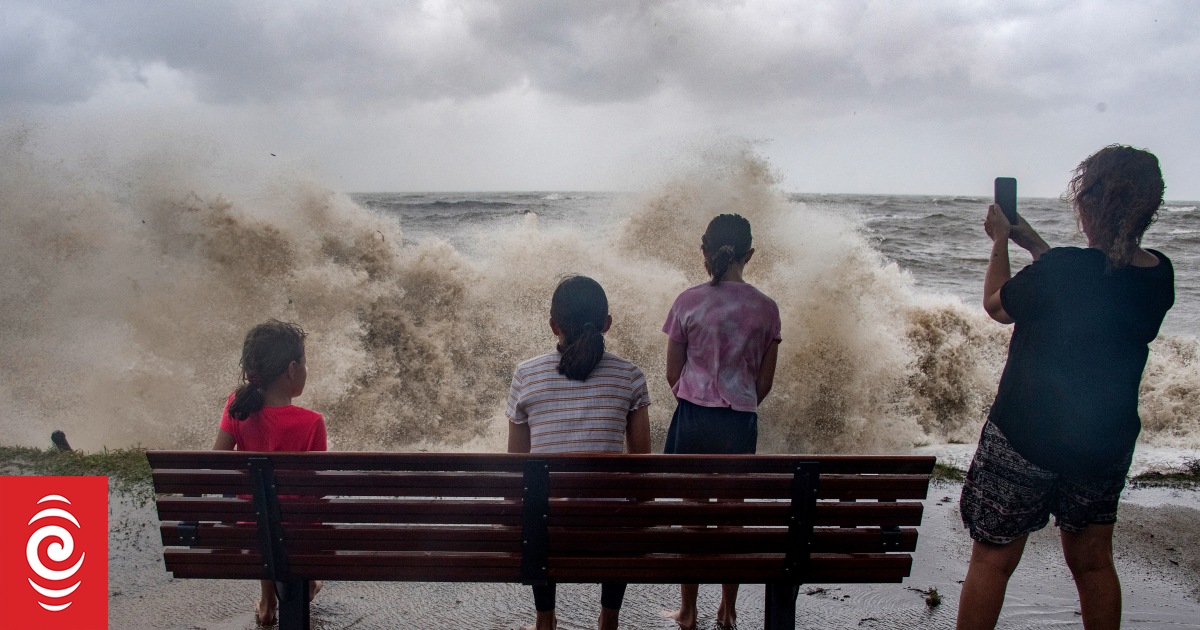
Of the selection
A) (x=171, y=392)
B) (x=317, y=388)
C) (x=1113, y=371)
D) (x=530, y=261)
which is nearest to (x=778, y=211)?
(x=530, y=261)

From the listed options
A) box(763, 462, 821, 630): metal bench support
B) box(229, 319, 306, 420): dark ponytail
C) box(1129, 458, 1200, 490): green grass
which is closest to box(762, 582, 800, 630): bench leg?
box(763, 462, 821, 630): metal bench support

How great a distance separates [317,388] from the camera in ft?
24.7

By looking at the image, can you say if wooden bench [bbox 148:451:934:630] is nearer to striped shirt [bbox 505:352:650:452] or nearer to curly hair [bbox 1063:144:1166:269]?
striped shirt [bbox 505:352:650:452]

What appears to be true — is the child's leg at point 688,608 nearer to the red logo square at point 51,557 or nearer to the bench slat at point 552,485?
the bench slat at point 552,485

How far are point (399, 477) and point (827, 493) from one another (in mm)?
1218

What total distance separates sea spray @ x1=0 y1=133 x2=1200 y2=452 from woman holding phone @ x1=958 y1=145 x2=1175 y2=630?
5.47 m

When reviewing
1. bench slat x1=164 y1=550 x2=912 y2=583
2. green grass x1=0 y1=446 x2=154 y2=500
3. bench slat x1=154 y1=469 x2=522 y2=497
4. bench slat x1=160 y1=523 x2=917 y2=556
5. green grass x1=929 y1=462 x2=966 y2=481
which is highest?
bench slat x1=154 y1=469 x2=522 y2=497

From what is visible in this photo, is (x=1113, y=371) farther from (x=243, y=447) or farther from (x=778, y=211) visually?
(x=778, y=211)

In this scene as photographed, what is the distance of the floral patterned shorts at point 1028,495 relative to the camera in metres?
2.14

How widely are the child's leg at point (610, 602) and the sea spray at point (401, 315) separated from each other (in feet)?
16.6

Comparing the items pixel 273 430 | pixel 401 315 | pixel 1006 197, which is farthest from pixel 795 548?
pixel 401 315

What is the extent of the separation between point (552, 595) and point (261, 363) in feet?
3.96

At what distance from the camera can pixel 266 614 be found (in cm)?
290

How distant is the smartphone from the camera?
7.49 ft
